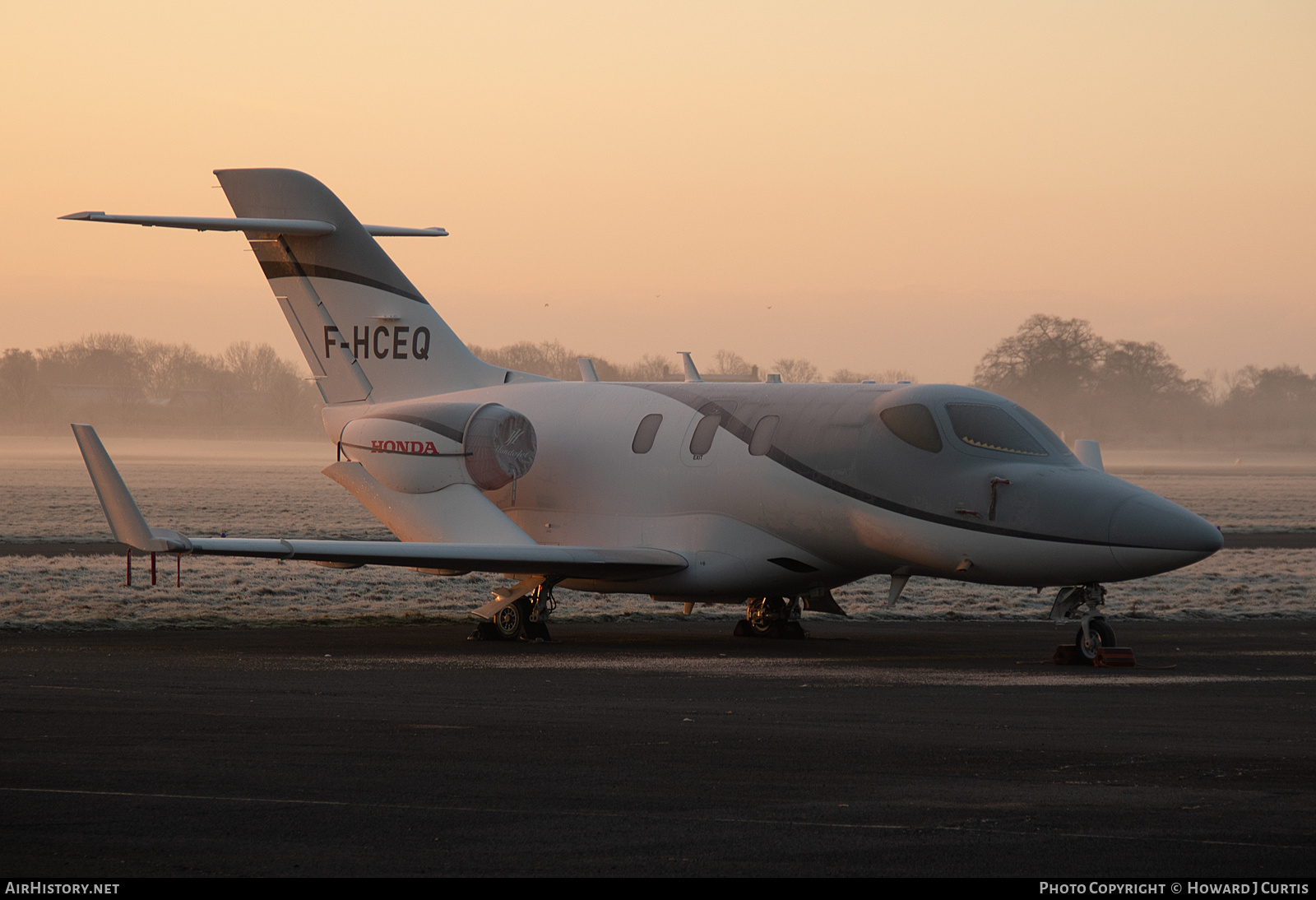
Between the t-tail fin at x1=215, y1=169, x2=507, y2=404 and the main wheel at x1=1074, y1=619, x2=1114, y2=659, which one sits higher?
the t-tail fin at x1=215, y1=169, x2=507, y2=404

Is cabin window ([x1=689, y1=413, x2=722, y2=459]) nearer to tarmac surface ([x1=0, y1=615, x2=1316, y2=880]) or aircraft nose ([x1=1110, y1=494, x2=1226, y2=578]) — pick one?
tarmac surface ([x1=0, y1=615, x2=1316, y2=880])

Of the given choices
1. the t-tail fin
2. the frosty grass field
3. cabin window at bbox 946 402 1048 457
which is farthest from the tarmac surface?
the t-tail fin

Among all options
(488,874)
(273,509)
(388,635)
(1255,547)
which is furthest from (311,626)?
(273,509)

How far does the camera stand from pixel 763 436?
1912 cm

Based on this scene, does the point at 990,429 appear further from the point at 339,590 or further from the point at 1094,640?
the point at 339,590

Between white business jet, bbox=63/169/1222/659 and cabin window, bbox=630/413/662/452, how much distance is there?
0.04 metres

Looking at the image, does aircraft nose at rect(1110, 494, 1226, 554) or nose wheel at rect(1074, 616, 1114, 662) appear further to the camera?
nose wheel at rect(1074, 616, 1114, 662)

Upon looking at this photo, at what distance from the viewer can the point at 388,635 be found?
2056 cm

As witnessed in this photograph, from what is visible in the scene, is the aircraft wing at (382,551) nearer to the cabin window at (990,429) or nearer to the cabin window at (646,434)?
the cabin window at (646,434)

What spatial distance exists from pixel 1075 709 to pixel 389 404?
496 inches

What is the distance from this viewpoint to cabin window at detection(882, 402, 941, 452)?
1773 centimetres

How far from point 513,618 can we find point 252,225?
22.1 ft

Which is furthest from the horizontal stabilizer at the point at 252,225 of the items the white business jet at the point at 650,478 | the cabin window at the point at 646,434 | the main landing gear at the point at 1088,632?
the main landing gear at the point at 1088,632

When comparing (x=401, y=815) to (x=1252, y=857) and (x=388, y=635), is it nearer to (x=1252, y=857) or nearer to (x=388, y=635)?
(x=1252, y=857)
